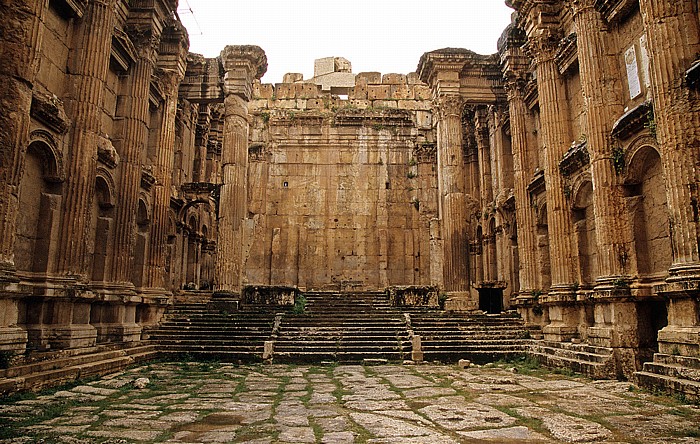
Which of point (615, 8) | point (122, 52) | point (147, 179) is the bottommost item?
point (147, 179)

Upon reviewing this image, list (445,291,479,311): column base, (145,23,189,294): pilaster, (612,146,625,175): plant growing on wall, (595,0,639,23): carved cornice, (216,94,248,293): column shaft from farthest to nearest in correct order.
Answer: (216,94,248,293): column shaft < (445,291,479,311): column base < (145,23,189,294): pilaster < (595,0,639,23): carved cornice < (612,146,625,175): plant growing on wall

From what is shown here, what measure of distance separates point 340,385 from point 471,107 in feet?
58.8

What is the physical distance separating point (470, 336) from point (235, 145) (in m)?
11.7

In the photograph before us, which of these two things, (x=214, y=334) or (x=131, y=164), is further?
(x=214, y=334)

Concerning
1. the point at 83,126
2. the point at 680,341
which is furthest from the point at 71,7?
the point at 680,341

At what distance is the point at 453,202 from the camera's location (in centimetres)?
1975

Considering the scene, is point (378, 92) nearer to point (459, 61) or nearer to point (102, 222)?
point (459, 61)

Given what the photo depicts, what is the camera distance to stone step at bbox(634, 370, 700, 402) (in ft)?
22.8

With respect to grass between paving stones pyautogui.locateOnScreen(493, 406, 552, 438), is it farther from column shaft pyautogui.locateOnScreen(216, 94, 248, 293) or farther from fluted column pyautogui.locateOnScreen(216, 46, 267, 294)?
fluted column pyautogui.locateOnScreen(216, 46, 267, 294)

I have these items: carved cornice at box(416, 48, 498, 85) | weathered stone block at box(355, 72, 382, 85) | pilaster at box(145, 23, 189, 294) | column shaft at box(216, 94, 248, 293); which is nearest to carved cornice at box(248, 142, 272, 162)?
weathered stone block at box(355, 72, 382, 85)

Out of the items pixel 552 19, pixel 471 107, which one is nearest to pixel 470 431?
pixel 552 19

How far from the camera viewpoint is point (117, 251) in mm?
13727

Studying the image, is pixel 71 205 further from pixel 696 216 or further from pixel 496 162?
pixel 496 162

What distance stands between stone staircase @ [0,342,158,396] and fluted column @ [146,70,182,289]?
154 inches
